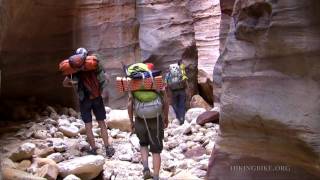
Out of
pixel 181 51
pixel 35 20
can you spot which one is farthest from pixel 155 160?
pixel 181 51

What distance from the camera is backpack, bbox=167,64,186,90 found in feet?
37.4

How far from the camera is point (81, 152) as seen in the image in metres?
7.61

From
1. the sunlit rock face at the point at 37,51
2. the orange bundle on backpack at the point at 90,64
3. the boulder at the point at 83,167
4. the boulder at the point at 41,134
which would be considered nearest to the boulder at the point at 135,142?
the boulder at the point at 41,134

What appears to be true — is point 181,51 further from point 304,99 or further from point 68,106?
point 304,99

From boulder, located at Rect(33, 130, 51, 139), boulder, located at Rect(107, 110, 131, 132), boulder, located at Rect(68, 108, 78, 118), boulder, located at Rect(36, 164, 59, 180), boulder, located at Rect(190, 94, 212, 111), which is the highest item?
boulder, located at Rect(36, 164, 59, 180)

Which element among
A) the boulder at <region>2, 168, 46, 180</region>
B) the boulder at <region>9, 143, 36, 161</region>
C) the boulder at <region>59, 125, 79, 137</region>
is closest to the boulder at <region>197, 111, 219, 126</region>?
the boulder at <region>59, 125, 79, 137</region>

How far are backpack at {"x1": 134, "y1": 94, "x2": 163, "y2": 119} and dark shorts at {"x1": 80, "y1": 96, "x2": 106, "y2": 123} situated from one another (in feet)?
4.90

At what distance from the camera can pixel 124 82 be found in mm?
6176

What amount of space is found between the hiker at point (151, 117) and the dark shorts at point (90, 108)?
1.32m

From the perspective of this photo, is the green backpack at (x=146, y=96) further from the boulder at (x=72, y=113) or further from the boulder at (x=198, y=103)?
the boulder at (x=198, y=103)

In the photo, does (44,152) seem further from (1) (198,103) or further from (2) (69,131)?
(1) (198,103)

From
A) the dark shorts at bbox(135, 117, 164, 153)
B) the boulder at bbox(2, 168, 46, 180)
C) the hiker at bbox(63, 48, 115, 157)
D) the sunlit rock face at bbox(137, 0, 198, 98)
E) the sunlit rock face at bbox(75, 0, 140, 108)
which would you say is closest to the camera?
the boulder at bbox(2, 168, 46, 180)

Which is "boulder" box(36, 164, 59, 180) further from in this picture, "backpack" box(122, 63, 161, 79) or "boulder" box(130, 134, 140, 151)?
"boulder" box(130, 134, 140, 151)

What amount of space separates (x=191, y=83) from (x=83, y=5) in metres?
4.84
